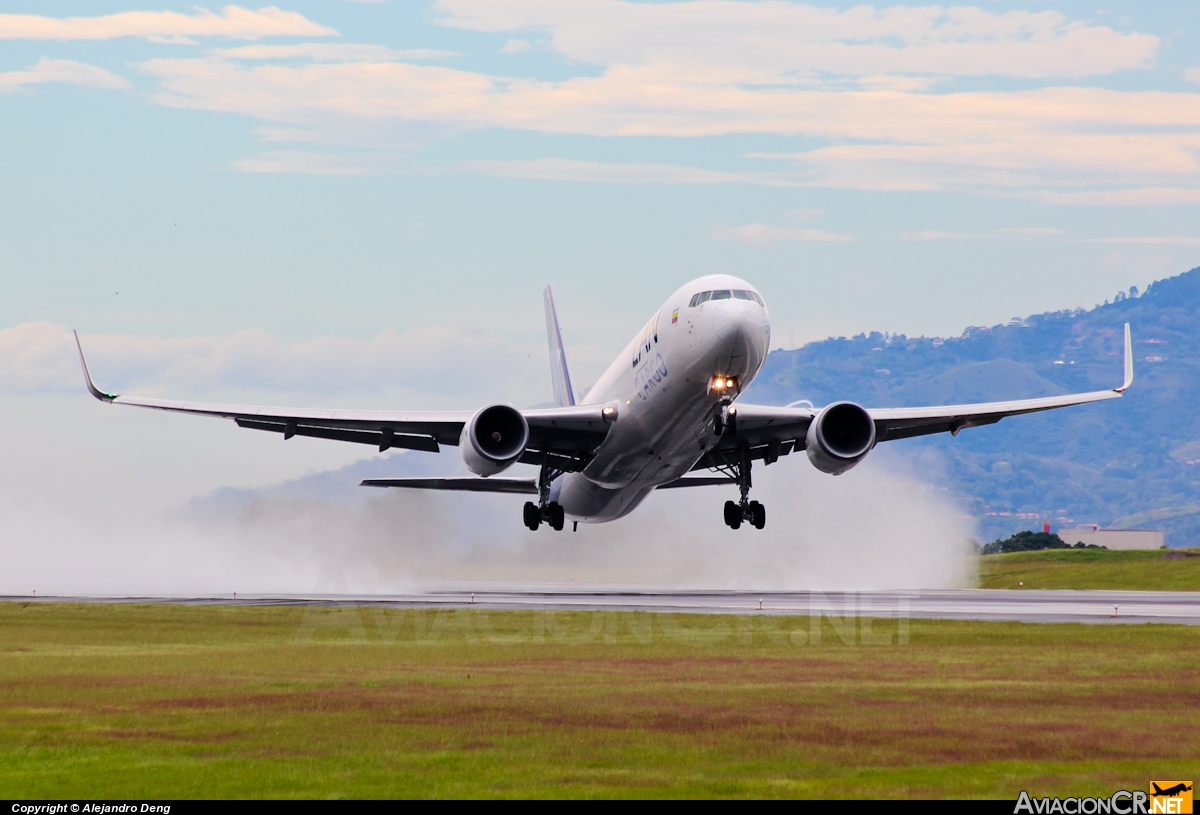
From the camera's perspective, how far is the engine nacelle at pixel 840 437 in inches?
1443

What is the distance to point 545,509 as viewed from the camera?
43.3m

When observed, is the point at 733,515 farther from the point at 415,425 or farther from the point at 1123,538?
the point at 1123,538

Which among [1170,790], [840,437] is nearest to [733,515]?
[840,437]

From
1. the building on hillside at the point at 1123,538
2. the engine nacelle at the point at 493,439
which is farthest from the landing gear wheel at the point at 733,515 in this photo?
the building on hillside at the point at 1123,538

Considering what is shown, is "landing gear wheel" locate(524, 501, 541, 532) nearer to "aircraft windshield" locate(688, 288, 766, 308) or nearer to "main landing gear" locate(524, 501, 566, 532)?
"main landing gear" locate(524, 501, 566, 532)

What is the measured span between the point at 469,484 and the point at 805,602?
14.6m

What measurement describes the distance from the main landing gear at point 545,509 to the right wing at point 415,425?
467mm

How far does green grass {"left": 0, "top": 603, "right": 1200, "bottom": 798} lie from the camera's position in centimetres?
1931

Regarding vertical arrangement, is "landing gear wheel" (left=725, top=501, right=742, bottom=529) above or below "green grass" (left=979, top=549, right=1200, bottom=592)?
below

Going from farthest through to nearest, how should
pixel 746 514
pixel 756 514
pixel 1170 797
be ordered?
pixel 746 514 → pixel 756 514 → pixel 1170 797

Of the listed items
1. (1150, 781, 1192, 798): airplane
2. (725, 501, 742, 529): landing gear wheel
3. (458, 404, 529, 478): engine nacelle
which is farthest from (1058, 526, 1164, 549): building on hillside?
(1150, 781, 1192, 798): airplane

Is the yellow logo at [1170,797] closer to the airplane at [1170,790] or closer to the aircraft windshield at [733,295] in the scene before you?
the airplane at [1170,790]

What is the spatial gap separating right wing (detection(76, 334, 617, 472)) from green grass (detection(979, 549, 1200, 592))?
4312 centimetres

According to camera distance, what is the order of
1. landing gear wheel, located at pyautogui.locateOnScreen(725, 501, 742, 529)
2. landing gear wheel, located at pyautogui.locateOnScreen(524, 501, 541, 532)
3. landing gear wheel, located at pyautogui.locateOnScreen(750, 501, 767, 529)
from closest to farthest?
landing gear wheel, located at pyautogui.locateOnScreen(750, 501, 767, 529) → landing gear wheel, located at pyautogui.locateOnScreen(725, 501, 742, 529) → landing gear wheel, located at pyautogui.locateOnScreen(524, 501, 541, 532)
